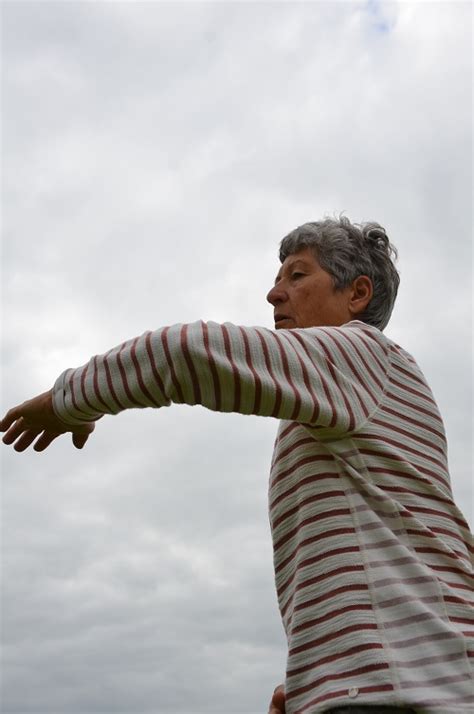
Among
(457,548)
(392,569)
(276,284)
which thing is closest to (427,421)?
(457,548)

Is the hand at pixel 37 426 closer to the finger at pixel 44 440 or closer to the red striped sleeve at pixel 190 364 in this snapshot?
the finger at pixel 44 440

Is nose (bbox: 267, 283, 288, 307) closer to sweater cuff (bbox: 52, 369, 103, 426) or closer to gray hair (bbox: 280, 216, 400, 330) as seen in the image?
gray hair (bbox: 280, 216, 400, 330)

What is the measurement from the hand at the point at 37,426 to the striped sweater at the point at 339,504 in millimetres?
94

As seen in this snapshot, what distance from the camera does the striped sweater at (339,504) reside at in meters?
3.09

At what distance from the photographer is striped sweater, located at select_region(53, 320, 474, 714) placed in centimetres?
309

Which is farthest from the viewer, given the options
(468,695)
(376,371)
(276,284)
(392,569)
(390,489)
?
(276,284)

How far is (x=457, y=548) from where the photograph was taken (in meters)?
3.57

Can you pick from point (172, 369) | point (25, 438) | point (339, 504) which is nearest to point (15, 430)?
point (25, 438)

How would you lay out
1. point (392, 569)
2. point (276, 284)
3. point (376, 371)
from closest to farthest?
point (392, 569), point (376, 371), point (276, 284)

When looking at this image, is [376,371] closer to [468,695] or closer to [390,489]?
[390,489]

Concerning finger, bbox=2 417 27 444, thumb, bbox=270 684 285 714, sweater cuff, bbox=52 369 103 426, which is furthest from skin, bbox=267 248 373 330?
thumb, bbox=270 684 285 714

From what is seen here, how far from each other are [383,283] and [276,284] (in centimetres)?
53

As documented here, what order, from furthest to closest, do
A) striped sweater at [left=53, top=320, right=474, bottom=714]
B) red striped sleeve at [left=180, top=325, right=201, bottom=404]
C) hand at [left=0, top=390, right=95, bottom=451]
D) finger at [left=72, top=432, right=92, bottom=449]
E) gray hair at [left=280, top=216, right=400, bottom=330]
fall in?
1. gray hair at [left=280, top=216, right=400, bottom=330]
2. finger at [left=72, top=432, right=92, bottom=449]
3. hand at [left=0, top=390, right=95, bottom=451]
4. red striped sleeve at [left=180, top=325, right=201, bottom=404]
5. striped sweater at [left=53, top=320, right=474, bottom=714]

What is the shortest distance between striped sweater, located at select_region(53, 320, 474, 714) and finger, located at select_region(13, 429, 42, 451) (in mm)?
231
